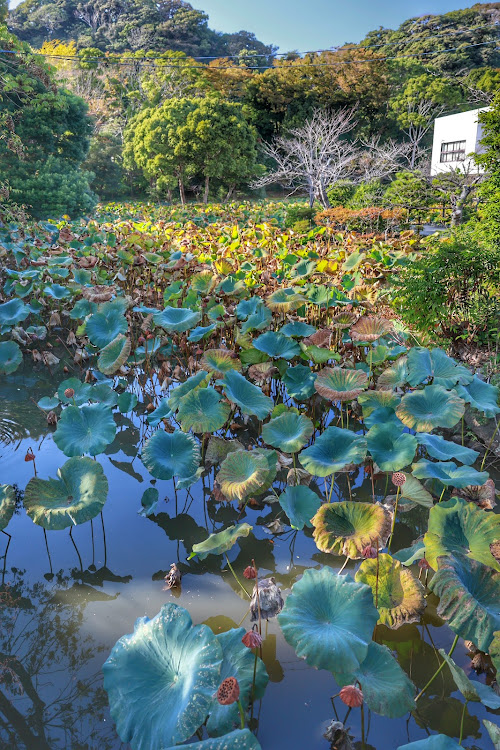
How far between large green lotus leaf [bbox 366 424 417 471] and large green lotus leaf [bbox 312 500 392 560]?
251 millimetres

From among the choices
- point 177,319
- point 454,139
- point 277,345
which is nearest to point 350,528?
point 277,345

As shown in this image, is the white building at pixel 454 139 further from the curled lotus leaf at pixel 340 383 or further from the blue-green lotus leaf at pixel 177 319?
the curled lotus leaf at pixel 340 383

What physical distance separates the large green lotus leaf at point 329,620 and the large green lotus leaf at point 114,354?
171 centimetres

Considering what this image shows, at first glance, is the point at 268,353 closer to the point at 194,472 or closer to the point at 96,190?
the point at 194,472

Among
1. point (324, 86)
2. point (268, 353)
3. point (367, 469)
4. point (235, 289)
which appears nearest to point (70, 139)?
point (235, 289)

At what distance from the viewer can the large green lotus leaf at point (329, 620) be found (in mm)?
1056

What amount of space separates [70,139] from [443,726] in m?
13.6

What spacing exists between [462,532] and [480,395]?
0.89 meters

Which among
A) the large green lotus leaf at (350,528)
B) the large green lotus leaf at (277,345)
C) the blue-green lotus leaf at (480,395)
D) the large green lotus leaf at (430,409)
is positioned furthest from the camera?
the large green lotus leaf at (277,345)

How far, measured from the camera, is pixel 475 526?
1.49 m

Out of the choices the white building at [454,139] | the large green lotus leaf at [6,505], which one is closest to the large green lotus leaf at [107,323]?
the large green lotus leaf at [6,505]

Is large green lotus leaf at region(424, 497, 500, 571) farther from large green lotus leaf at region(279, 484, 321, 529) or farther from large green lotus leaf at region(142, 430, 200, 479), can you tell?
large green lotus leaf at region(142, 430, 200, 479)

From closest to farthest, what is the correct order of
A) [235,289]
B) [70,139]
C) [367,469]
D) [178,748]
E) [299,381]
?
[178,748], [367,469], [299,381], [235,289], [70,139]

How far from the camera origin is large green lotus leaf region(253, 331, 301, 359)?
106 inches
